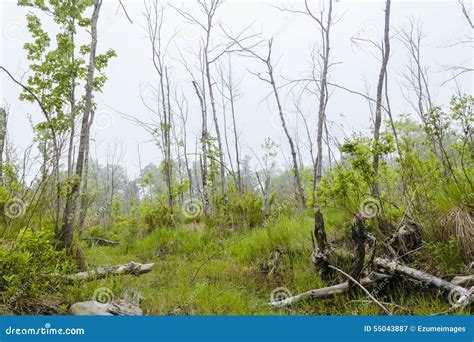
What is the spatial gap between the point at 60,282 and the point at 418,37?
19848mm

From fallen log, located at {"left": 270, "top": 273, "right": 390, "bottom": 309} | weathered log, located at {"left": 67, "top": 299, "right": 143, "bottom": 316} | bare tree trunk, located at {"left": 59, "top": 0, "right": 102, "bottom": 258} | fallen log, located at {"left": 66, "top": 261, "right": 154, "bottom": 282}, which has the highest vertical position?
bare tree trunk, located at {"left": 59, "top": 0, "right": 102, "bottom": 258}

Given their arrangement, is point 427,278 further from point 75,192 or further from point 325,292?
point 75,192

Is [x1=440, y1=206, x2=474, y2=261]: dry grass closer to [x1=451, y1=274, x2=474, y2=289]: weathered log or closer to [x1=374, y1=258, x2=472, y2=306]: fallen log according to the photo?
[x1=451, y1=274, x2=474, y2=289]: weathered log

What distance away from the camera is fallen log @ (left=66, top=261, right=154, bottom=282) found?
3791mm

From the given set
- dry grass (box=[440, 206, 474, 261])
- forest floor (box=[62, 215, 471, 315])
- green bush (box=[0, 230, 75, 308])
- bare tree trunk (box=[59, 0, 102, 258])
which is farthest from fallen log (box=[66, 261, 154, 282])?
dry grass (box=[440, 206, 474, 261])

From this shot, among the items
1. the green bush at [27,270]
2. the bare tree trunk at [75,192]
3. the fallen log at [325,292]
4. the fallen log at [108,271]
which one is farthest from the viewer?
the bare tree trunk at [75,192]

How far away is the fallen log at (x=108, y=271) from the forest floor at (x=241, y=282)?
11 centimetres

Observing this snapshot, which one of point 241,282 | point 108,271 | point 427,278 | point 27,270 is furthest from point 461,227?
point 27,270

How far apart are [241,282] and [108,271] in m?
1.82

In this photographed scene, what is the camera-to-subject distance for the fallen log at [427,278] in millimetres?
2900

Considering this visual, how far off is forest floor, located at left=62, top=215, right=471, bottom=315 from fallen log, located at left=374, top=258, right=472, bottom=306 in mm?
87

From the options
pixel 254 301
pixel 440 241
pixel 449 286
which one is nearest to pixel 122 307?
pixel 254 301

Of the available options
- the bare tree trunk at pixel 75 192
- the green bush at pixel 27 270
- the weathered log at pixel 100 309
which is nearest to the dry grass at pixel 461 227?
the weathered log at pixel 100 309

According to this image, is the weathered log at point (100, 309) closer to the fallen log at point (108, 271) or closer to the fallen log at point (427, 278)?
the fallen log at point (108, 271)
